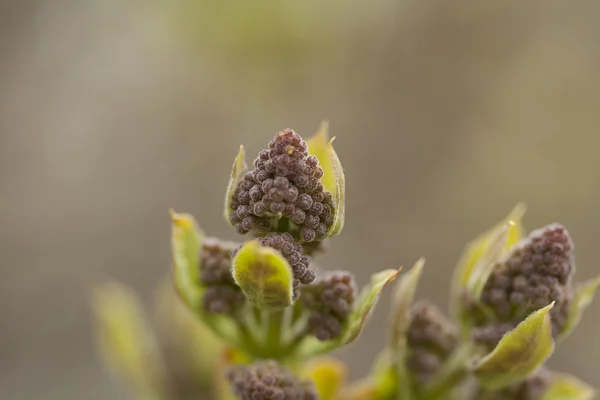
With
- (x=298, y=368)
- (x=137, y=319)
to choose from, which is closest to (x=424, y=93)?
(x=137, y=319)

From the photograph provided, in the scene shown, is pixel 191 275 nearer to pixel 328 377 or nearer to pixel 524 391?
pixel 328 377

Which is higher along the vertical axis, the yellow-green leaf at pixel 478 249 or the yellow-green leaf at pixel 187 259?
the yellow-green leaf at pixel 187 259

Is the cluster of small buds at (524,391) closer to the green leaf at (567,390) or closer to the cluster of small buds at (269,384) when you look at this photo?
the green leaf at (567,390)

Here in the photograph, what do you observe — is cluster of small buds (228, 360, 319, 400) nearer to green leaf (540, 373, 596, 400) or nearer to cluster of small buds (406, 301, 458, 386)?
cluster of small buds (406, 301, 458, 386)

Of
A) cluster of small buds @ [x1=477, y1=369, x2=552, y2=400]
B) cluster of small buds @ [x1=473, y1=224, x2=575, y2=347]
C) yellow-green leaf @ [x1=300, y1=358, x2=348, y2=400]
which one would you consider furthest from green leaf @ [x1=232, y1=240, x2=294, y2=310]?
cluster of small buds @ [x1=477, y1=369, x2=552, y2=400]

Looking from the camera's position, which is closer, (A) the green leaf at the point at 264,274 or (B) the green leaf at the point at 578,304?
(A) the green leaf at the point at 264,274

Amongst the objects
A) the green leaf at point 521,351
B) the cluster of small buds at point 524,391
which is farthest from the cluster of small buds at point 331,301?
the cluster of small buds at point 524,391

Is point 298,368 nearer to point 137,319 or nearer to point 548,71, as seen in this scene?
point 137,319
